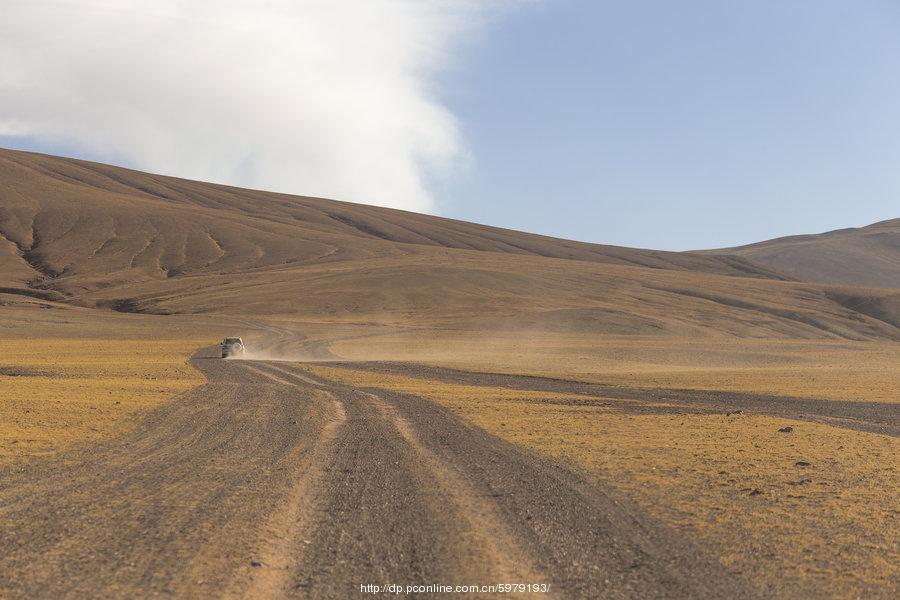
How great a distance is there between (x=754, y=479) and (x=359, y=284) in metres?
122

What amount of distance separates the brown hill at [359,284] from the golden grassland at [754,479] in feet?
232

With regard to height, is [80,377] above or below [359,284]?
below

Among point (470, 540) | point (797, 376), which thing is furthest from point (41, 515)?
point (797, 376)

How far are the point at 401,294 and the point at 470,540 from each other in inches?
4650

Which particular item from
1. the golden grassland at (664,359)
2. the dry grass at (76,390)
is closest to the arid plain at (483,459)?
the dry grass at (76,390)

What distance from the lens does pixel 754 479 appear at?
623 inches

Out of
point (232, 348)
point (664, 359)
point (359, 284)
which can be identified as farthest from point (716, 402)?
point (359, 284)

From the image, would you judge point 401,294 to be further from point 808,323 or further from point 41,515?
point 41,515

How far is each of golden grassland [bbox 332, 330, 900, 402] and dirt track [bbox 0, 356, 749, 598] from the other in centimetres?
2819

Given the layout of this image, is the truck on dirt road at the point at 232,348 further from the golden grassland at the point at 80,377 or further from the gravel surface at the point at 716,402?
the gravel surface at the point at 716,402

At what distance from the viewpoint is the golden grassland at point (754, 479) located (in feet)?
34.3

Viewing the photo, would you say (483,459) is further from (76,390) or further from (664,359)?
(664,359)

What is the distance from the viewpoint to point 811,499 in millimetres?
14070

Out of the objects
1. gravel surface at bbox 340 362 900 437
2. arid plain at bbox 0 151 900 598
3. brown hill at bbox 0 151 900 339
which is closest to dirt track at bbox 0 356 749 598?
arid plain at bbox 0 151 900 598
